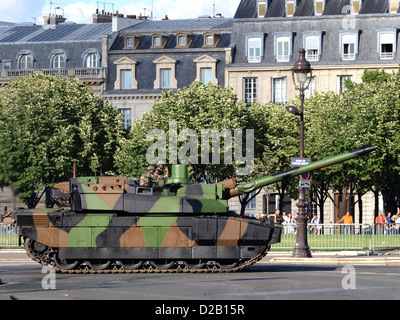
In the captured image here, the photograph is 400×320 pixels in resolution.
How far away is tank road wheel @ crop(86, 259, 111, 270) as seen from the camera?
91.0ft

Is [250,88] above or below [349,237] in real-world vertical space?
above

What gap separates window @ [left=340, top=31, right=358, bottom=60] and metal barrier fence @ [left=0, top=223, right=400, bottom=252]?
2935 centimetres

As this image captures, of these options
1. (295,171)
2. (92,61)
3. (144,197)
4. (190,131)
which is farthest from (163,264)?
(92,61)

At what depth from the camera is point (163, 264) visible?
91.3 feet

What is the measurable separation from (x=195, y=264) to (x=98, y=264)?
8.36 ft

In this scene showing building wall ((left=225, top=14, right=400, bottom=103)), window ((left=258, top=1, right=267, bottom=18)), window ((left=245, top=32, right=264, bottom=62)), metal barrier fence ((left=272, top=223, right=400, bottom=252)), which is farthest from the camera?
window ((left=258, top=1, right=267, bottom=18))

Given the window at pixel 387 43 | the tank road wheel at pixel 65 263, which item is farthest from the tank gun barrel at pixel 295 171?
the window at pixel 387 43

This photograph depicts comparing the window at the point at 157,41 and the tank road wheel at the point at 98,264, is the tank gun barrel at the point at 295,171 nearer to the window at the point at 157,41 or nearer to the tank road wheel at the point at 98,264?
the tank road wheel at the point at 98,264

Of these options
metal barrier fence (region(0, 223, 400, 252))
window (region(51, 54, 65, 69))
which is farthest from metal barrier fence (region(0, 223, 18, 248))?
window (region(51, 54, 65, 69))

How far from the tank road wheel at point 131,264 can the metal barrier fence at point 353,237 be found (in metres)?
9.89

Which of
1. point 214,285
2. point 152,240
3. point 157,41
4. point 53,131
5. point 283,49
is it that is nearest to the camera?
point 214,285

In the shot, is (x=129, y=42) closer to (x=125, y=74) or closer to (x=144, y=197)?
(x=125, y=74)

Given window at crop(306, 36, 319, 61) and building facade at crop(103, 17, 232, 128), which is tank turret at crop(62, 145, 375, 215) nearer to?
window at crop(306, 36, 319, 61)
